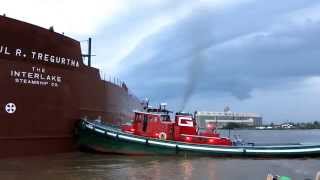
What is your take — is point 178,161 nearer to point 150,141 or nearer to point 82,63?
point 150,141

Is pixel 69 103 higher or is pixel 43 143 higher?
pixel 69 103

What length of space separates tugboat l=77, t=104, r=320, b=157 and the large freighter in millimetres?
966

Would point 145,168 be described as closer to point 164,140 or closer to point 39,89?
point 164,140

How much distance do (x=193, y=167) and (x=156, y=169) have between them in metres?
1.73

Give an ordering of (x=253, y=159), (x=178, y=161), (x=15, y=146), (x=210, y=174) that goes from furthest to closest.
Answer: (x=253, y=159)
(x=178, y=161)
(x=15, y=146)
(x=210, y=174)

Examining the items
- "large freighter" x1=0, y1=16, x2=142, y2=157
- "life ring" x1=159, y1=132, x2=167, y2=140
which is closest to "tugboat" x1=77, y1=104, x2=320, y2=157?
"life ring" x1=159, y1=132, x2=167, y2=140

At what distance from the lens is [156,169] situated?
17922 mm

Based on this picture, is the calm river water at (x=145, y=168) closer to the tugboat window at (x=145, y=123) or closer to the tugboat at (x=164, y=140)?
the tugboat at (x=164, y=140)

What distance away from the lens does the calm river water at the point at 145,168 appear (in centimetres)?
1587

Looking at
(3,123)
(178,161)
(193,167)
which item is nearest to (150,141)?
(178,161)

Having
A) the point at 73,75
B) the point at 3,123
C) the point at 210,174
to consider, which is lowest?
the point at 210,174

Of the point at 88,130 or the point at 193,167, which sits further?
the point at 88,130

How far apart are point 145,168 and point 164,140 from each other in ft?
13.3

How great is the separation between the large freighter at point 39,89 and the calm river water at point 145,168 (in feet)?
2.17
